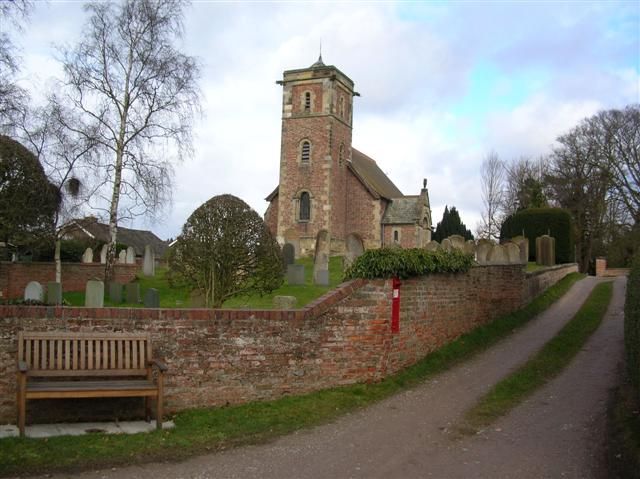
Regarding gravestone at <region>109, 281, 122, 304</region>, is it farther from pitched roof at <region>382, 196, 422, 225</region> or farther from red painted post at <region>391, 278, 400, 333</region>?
pitched roof at <region>382, 196, 422, 225</region>

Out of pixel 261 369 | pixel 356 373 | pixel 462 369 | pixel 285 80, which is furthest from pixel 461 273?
pixel 285 80

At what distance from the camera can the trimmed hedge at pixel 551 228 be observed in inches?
1377

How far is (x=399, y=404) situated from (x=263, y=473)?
3.24m

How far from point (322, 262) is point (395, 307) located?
1280cm

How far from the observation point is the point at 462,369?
1145 cm

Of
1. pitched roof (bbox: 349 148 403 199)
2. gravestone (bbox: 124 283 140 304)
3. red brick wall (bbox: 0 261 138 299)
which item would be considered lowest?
gravestone (bbox: 124 283 140 304)

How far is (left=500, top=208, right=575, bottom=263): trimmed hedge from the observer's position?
3497cm

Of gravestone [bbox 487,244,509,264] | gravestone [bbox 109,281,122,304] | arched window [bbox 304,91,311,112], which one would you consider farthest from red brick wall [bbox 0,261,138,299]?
arched window [bbox 304,91,311,112]

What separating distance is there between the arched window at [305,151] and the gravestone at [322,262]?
21.2 metres

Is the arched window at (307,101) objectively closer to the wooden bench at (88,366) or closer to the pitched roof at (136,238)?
the pitched roof at (136,238)

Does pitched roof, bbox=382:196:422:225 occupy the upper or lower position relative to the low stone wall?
upper

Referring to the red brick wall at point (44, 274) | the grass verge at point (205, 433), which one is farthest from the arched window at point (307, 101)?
the grass verge at point (205, 433)


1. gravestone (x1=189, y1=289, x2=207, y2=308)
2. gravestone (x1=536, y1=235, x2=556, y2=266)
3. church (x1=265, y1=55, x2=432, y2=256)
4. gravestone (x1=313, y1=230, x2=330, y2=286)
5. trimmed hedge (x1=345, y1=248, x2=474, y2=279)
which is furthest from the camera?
church (x1=265, y1=55, x2=432, y2=256)

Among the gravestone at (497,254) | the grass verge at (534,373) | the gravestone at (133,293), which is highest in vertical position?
the gravestone at (497,254)
